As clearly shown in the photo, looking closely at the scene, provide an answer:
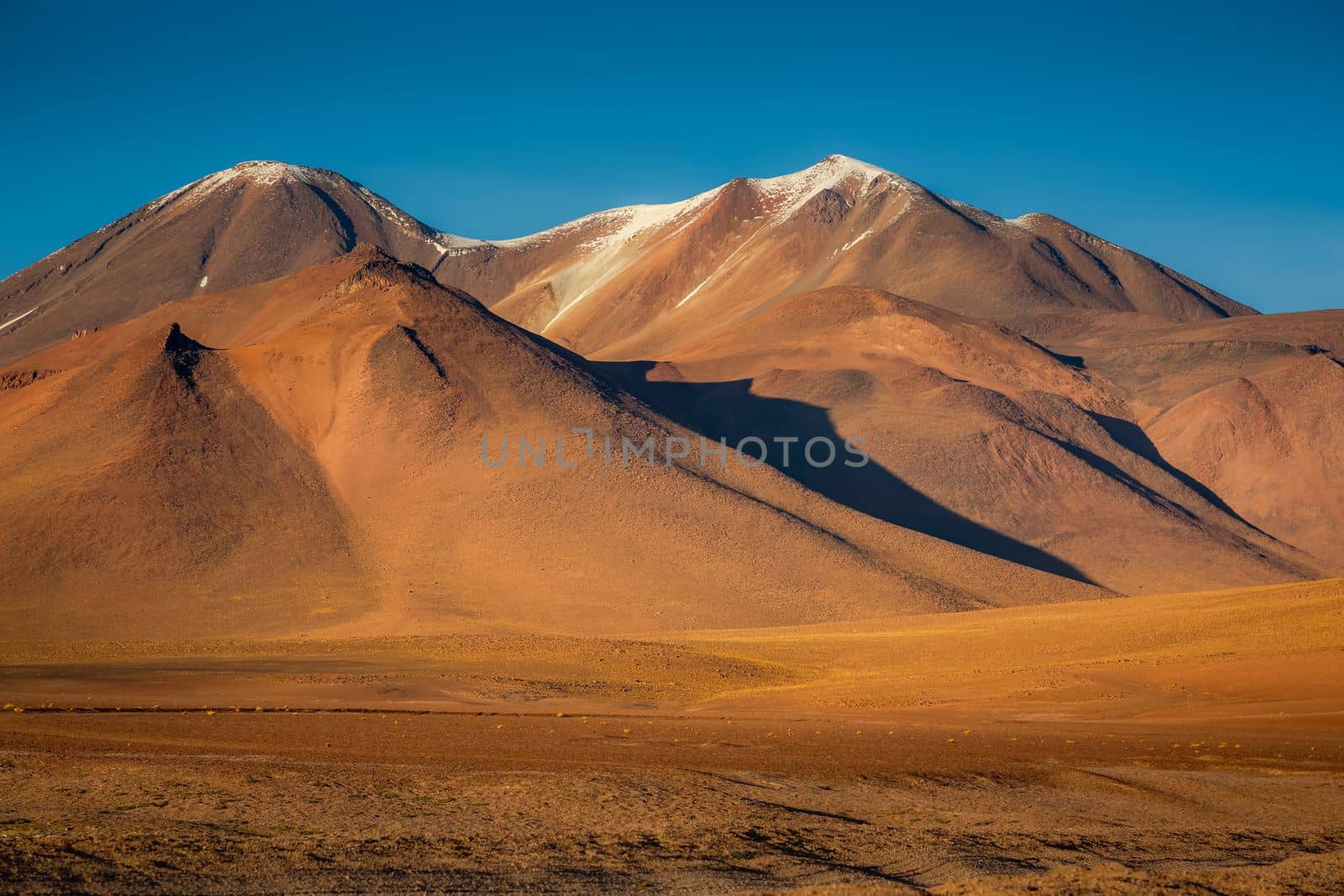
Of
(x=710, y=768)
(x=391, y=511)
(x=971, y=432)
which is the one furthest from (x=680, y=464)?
(x=710, y=768)

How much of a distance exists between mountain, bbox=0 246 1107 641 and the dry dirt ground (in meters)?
20.9

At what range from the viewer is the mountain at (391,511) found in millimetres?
59094

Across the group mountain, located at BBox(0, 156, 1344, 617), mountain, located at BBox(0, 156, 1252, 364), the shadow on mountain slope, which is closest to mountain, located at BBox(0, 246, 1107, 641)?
mountain, located at BBox(0, 156, 1344, 617)

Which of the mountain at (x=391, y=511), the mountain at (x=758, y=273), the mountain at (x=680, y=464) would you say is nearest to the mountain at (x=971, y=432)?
the mountain at (x=680, y=464)

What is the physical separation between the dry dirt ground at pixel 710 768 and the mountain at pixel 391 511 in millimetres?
20916

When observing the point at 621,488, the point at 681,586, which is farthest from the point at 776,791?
the point at 621,488

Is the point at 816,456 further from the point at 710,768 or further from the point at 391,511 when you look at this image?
the point at 710,768

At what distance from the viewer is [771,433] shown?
97.0 m

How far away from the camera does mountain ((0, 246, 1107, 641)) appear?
2327 inches

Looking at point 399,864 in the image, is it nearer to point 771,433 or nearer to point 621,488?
point 621,488

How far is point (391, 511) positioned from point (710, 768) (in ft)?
173

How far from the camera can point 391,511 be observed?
69688mm

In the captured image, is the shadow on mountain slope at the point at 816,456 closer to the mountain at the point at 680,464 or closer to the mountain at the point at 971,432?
the mountain at the point at 971,432

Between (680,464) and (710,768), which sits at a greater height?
(680,464)
